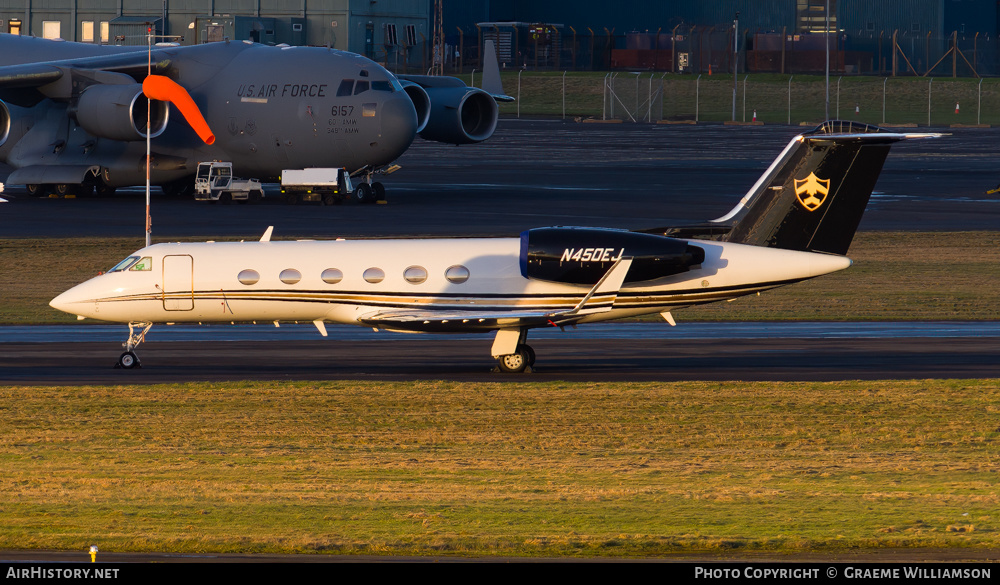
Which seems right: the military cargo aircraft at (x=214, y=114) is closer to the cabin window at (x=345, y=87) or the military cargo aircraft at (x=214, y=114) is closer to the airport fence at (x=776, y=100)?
the cabin window at (x=345, y=87)

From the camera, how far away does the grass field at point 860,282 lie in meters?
32.7

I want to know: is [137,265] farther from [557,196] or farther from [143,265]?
Answer: [557,196]

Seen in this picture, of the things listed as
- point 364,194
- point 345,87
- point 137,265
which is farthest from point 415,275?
point 364,194

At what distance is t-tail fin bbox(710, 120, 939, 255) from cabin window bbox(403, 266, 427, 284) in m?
5.71

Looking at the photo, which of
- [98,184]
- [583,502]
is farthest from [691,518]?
[98,184]

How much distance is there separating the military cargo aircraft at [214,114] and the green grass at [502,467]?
2839 centimetres

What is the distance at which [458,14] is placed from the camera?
12775 cm

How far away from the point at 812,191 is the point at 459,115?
107 feet

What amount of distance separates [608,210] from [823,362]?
24.0 meters

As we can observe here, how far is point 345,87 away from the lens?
4994 cm

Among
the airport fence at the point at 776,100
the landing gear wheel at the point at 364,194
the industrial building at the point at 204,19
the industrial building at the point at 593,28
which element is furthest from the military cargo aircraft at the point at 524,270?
the airport fence at the point at 776,100

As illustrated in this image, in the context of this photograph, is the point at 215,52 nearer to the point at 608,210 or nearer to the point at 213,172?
the point at 213,172

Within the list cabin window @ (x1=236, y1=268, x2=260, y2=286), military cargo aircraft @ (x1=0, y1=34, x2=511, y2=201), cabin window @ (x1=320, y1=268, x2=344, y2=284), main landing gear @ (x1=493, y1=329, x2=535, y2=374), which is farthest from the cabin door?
military cargo aircraft @ (x1=0, y1=34, x2=511, y2=201)

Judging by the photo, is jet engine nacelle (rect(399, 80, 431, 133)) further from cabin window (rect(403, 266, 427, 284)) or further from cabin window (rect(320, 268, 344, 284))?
cabin window (rect(403, 266, 427, 284))
